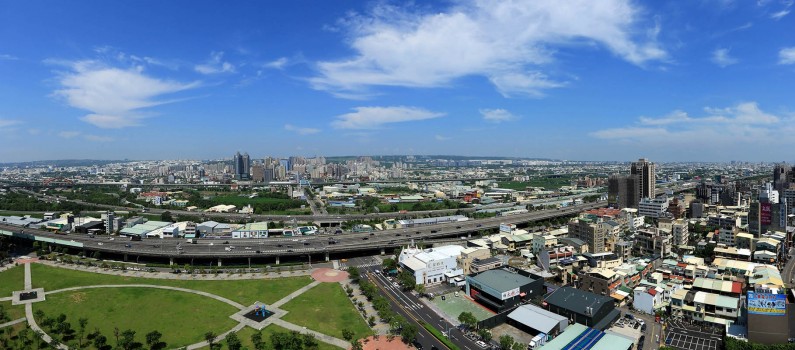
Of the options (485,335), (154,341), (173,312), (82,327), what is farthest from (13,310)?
(485,335)

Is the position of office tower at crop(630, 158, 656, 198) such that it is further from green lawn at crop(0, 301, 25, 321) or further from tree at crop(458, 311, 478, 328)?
green lawn at crop(0, 301, 25, 321)

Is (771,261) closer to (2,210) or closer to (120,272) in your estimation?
(120,272)

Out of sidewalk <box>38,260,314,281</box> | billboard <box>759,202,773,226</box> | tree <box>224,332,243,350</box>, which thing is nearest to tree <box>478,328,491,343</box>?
tree <box>224,332,243,350</box>

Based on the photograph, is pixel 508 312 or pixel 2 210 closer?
pixel 508 312

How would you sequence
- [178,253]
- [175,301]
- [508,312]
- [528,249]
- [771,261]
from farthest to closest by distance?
[528,249], [178,253], [771,261], [175,301], [508,312]

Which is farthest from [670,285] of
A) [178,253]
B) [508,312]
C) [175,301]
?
[178,253]

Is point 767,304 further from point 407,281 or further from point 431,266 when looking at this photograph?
point 407,281
